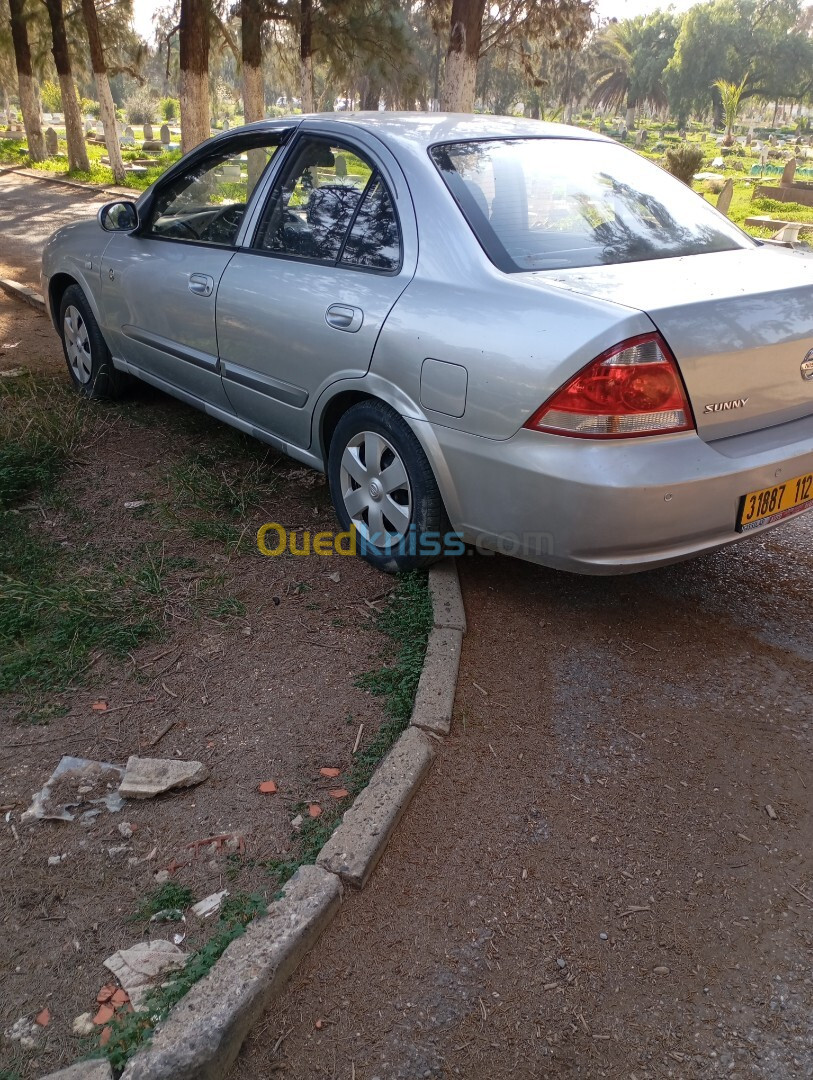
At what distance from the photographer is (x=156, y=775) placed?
106 inches

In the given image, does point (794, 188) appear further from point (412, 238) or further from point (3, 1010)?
point (3, 1010)

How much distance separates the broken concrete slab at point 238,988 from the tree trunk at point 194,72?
16.1 metres

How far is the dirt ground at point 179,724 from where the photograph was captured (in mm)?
2230

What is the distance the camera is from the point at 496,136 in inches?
147

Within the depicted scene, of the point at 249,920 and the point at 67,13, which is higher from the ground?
the point at 67,13

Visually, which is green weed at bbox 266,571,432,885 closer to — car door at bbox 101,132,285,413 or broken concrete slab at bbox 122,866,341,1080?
broken concrete slab at bbox 122,866,341,1080

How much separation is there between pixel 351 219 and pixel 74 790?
239 cm

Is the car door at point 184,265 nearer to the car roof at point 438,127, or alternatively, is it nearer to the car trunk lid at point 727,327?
the car roof at point 438,127

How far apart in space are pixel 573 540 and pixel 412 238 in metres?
1.29

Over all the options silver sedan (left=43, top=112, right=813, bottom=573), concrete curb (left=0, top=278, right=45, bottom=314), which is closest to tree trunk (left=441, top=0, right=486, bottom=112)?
concrete curb (left=0, top=278, right=45, bottom=314)

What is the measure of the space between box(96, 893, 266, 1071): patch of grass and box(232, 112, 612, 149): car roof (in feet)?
9.07

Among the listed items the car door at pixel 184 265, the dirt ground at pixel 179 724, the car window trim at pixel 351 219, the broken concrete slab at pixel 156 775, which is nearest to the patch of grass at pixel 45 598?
the dirt ground at pixel 179 724

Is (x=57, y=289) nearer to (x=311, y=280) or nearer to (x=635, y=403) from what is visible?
(x=311, y=280)

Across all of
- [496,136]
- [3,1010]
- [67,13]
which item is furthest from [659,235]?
[67,13]
